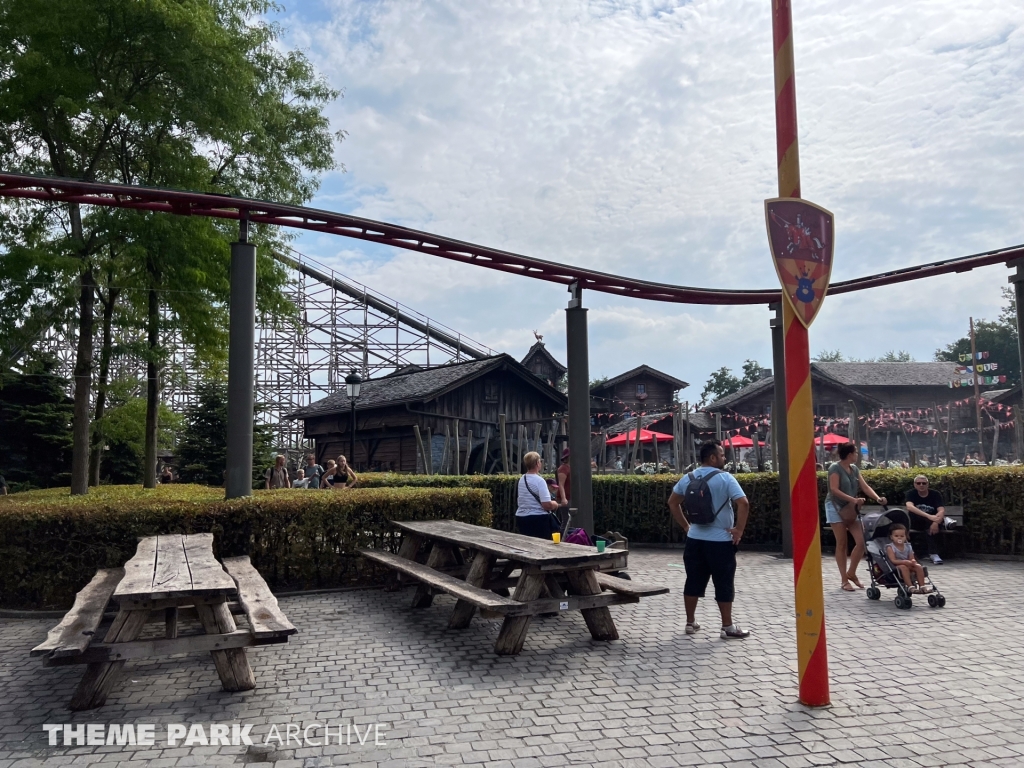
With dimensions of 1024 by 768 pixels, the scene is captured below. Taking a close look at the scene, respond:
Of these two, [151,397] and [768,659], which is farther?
[151,397]

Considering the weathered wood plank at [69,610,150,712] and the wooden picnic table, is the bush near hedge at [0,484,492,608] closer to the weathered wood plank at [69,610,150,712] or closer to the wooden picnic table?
the wooden picnic table

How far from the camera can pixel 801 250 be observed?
5422 mm

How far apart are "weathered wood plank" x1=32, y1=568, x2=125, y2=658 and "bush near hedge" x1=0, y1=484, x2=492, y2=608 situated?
51.1 inches

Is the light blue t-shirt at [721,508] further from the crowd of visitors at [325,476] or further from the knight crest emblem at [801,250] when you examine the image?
the crowd of visitors at [325,476]

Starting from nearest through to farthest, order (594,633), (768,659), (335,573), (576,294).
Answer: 1. (768,659)
2. (594,633)
3. (335,573)
4. (576,294)

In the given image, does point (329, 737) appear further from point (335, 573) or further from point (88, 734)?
point (335, 573)

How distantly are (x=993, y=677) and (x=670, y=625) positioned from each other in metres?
2.74

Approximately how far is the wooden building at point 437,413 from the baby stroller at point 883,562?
18227mm

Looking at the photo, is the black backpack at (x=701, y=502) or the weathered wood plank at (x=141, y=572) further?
the black backpack at (x=701, y=502)

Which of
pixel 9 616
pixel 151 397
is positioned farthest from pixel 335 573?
pixel 151 397

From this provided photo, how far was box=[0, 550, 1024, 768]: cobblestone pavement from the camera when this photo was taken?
4516 mm

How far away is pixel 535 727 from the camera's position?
493cm

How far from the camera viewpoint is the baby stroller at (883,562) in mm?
8469

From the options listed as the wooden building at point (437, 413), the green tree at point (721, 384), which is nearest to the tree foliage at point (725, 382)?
the green tree at point (721, 384)
